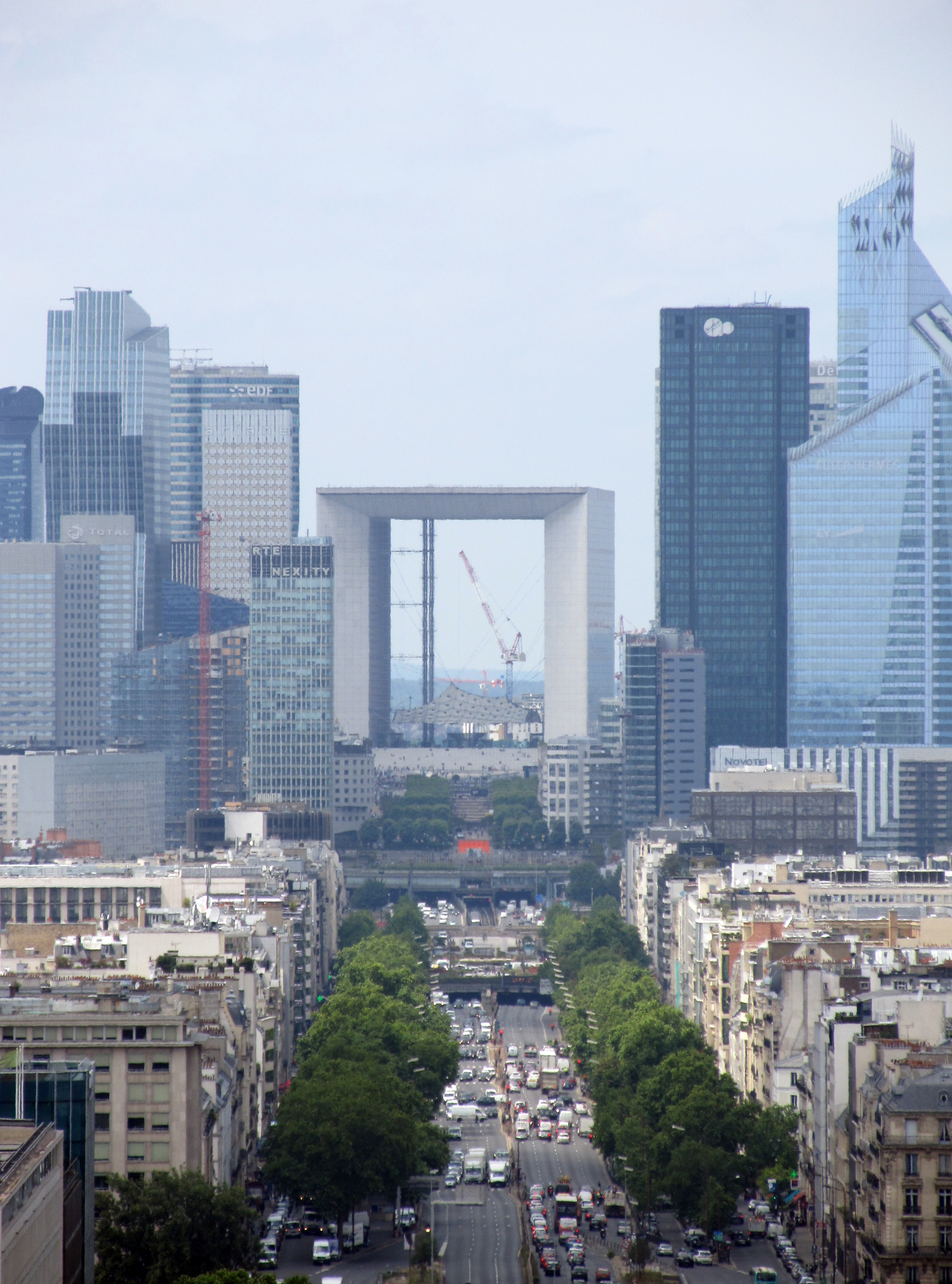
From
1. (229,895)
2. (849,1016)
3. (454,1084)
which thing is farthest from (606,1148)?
(229,895)

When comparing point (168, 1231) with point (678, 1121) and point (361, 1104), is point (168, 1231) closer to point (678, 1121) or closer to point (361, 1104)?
point (361, 1104)

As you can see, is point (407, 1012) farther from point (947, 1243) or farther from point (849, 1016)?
point (947, 1243)

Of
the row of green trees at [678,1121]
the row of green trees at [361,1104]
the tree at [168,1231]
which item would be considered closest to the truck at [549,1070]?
the row of green trees at [678,1121]

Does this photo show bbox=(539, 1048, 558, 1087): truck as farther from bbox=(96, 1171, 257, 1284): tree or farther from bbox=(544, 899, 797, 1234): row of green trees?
bbox=(96, 1171, 257, 1284): tree

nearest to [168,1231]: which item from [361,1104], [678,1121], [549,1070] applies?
[361,1104]

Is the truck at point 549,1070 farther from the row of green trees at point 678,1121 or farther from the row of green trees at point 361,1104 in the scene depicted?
the row of green trees at point 361,1104
